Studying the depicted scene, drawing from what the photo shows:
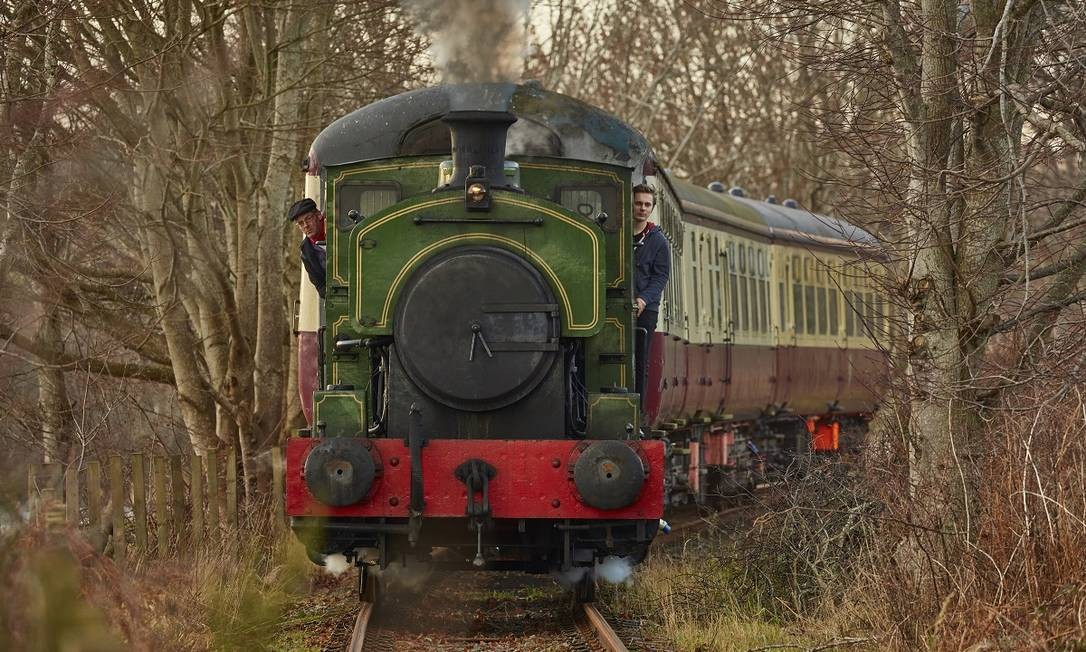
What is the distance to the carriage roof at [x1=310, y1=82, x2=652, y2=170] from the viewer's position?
9.75 m

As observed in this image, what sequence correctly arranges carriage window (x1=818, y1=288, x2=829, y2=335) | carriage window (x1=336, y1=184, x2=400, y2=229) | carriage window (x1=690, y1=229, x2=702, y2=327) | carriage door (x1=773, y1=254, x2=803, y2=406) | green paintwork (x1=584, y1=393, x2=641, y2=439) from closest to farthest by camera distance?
green paintwork (x1=584, y1=393, x2=641, y2=439) < carriage window (x1=336, y1=184, x2=400, y2=229) < carriage window (x1=690, y1=229, x2=702, y2=327) < carriage door (x1=773, y1=254, x2=803, y2=406) < carriage window (x1=818, y1=288, x2=829, y2=335)

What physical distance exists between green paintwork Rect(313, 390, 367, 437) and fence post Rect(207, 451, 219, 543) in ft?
10.2

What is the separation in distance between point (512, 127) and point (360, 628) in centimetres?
305

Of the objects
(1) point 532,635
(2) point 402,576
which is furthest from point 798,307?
(1) point 532,635

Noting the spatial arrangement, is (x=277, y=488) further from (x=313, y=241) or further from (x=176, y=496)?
(x=313, y=241)

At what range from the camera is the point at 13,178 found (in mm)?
10852

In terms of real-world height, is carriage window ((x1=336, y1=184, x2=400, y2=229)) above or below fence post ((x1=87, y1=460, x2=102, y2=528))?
above

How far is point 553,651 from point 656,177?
3.66 meters

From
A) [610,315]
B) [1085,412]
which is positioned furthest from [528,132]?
[1085,412]

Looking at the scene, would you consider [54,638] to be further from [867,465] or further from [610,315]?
[867,465]

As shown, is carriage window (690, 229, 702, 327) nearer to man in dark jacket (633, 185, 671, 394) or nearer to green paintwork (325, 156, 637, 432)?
man in dark jacket (633, 185, 671, 394)

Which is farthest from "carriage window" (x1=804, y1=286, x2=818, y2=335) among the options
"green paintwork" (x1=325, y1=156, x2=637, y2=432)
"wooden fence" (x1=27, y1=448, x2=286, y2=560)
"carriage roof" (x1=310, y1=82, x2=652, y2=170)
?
"green paintwork" (x1=325, y1=156, x2=637, y2=432)

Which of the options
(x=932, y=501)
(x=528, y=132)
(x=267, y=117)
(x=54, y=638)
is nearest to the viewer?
(x=54, y=638)

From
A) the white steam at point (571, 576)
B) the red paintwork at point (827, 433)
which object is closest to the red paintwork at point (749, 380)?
the red paintwork at point (827, 433)
